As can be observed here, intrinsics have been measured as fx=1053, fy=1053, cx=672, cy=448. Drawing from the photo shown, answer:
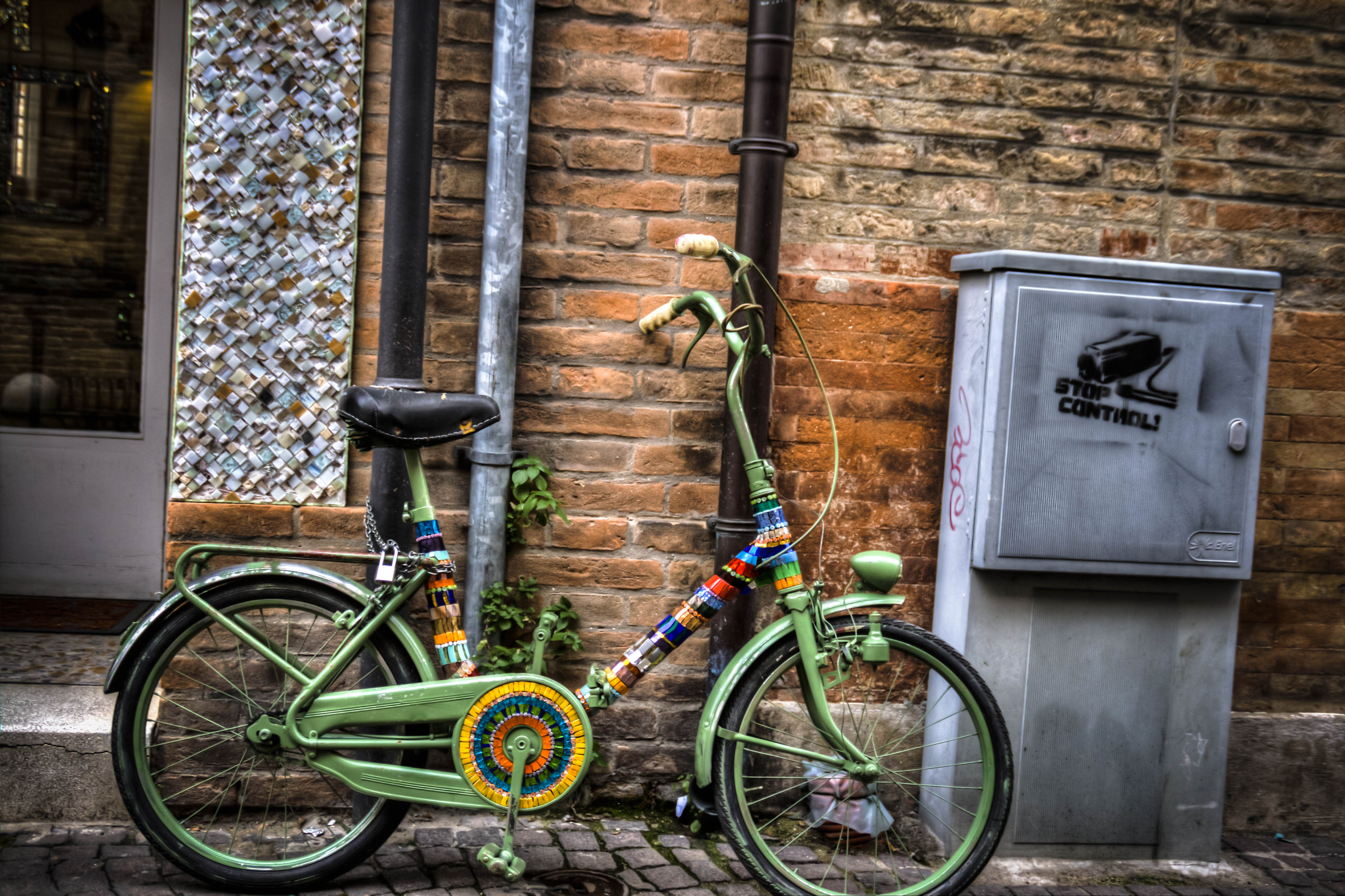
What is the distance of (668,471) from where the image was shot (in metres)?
3.34

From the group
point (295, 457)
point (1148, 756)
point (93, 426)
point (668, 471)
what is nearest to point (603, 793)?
point (668, 471)

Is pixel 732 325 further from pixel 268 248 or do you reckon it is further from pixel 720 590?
pixel 268 248

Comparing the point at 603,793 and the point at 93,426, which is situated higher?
the point at 93,426

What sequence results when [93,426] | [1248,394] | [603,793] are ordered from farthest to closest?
1. [93,426]
2. [603,793]
3. [1248,394]

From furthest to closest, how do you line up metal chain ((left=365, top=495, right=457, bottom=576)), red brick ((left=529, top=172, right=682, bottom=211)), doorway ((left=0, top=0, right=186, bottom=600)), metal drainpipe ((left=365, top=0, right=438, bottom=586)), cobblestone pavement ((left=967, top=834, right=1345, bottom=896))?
doorway ((left=0, top=0, right=186, bottom=600))
red brick ((left=529, top=172, right=682, bottom=211))
cobblestone pavement ((left=967, top=834, right=1345, bottom=896))
metal drainpipe ((left=365, top=0, right=438, bottom=586))
metal chain ((left=365, top=495, right=457, bottom=576))

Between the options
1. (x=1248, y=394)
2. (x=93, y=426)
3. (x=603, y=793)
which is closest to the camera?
(x=1248, y=394)

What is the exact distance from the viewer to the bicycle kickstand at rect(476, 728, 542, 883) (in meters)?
2.61

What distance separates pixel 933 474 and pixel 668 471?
0.87 m

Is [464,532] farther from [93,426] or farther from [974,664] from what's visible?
[93,426]

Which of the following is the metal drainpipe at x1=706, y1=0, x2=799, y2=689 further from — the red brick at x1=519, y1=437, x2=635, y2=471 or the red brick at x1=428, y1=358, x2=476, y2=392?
the red brick at x1=428, y1=358, x2=476, y2=392

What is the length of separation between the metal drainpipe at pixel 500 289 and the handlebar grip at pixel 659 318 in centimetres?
56

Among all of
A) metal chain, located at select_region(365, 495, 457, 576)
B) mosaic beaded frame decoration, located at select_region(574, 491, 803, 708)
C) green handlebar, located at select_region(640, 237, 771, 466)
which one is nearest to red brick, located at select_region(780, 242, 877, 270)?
green handlebar, located at select_region(640, 237, 771, 466)

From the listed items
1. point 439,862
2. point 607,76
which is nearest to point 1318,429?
point 607,76

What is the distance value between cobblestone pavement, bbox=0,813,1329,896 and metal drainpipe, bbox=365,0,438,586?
2.61 feet
